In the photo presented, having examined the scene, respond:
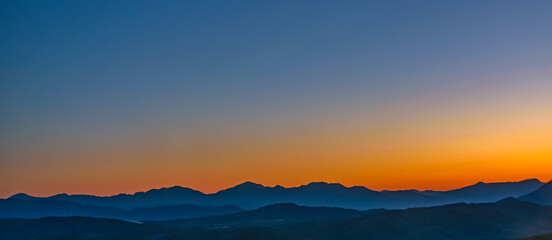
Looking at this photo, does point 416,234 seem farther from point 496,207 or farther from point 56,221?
point 56,221

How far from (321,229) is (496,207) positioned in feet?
156

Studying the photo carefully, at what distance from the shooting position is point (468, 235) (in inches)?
4476

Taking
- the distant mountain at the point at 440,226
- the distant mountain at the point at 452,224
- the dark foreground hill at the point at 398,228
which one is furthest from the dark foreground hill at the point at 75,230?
the distant mountain at the point at 452,224

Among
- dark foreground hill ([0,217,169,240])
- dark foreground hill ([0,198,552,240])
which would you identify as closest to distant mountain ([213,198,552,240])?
dark foreground hill ([0,198,552,240])

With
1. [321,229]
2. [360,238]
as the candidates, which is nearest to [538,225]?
[360,238]

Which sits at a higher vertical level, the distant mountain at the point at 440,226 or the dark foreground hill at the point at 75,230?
the dark foreground hill at the point at 75,230

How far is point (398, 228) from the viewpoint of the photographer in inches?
4660

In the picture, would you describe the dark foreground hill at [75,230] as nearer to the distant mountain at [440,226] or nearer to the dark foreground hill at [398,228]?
the dark foreground hill at [398,228]

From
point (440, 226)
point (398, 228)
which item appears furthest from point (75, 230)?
point (440, 226)

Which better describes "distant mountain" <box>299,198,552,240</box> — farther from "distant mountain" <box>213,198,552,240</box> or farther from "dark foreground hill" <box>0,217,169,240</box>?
"dark foreground hill" <box>0,217,169,240</box>

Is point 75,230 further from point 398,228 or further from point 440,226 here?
point 440,226

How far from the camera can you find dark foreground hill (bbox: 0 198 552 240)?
11356 centimetres

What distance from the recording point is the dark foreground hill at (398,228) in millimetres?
113562

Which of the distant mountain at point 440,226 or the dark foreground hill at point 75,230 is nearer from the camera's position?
the distant mountain at point 440,226
